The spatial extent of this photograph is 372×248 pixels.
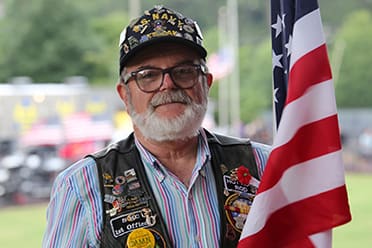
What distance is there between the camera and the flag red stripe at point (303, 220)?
1.56 m

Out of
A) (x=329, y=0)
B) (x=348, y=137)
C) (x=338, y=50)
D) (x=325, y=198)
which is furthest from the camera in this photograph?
(x=329, y=0)

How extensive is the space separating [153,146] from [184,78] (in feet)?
0.57

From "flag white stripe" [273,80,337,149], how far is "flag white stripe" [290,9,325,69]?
0.07 m

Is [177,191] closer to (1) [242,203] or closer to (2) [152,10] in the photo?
(1) [242,203]

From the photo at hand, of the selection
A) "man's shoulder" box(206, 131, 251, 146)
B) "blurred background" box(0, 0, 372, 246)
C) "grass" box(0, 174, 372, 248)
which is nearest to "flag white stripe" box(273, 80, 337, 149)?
"man's shoulder" box(206, 131, 251, 146)

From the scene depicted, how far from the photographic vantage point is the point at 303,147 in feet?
5.26

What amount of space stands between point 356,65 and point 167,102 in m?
29.6

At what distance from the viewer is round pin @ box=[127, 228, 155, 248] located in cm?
179

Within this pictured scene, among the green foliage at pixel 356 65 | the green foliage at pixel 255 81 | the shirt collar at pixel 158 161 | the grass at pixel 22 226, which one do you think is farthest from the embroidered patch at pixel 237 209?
the green foliage at pixel 356 65

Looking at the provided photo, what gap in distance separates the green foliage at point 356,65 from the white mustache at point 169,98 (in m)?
28.5

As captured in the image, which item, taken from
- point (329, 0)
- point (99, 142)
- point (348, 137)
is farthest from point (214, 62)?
point (329, 0)

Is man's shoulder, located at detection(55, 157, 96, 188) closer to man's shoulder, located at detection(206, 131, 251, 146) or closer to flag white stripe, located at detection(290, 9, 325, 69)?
man's shoulder, located at detection(206, 131, 251, 146)

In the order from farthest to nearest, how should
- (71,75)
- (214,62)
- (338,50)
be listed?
(71,75), (338,50), (214,62)

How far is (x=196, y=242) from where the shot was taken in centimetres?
182
